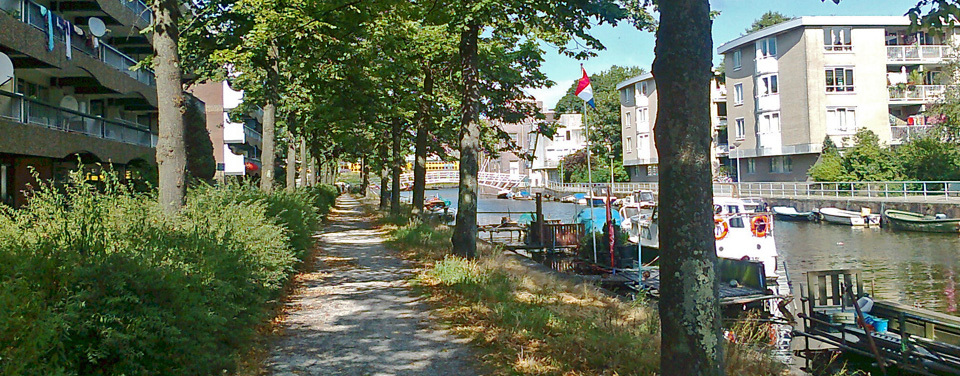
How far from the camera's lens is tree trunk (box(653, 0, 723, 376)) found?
5.11 m

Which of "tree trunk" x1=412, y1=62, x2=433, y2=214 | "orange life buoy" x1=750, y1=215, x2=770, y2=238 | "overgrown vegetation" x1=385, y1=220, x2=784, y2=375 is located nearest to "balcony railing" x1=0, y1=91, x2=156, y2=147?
"tree trunk" x1=412, y1=62, x2=433, y2=214

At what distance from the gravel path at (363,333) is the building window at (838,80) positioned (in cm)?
4562

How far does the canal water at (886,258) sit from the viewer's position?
746 inches

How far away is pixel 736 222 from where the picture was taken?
22.1 meters

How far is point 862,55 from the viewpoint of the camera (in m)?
51.7

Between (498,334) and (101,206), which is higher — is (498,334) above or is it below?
below

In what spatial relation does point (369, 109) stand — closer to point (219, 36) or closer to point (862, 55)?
point (219, 36)

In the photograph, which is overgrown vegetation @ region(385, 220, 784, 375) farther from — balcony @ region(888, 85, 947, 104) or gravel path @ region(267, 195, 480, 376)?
balcony @ region(888, 85, 947, 104)

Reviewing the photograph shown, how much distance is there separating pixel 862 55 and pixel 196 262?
2149 inches

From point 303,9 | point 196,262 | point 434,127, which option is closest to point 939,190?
point 434,127

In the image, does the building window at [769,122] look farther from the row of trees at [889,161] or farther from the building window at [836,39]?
the building window at [836,39]

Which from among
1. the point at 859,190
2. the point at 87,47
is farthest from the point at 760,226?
the point at 859,190

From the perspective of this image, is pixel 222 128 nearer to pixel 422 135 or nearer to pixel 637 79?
pixel 422 135

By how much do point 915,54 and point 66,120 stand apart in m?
53.2
